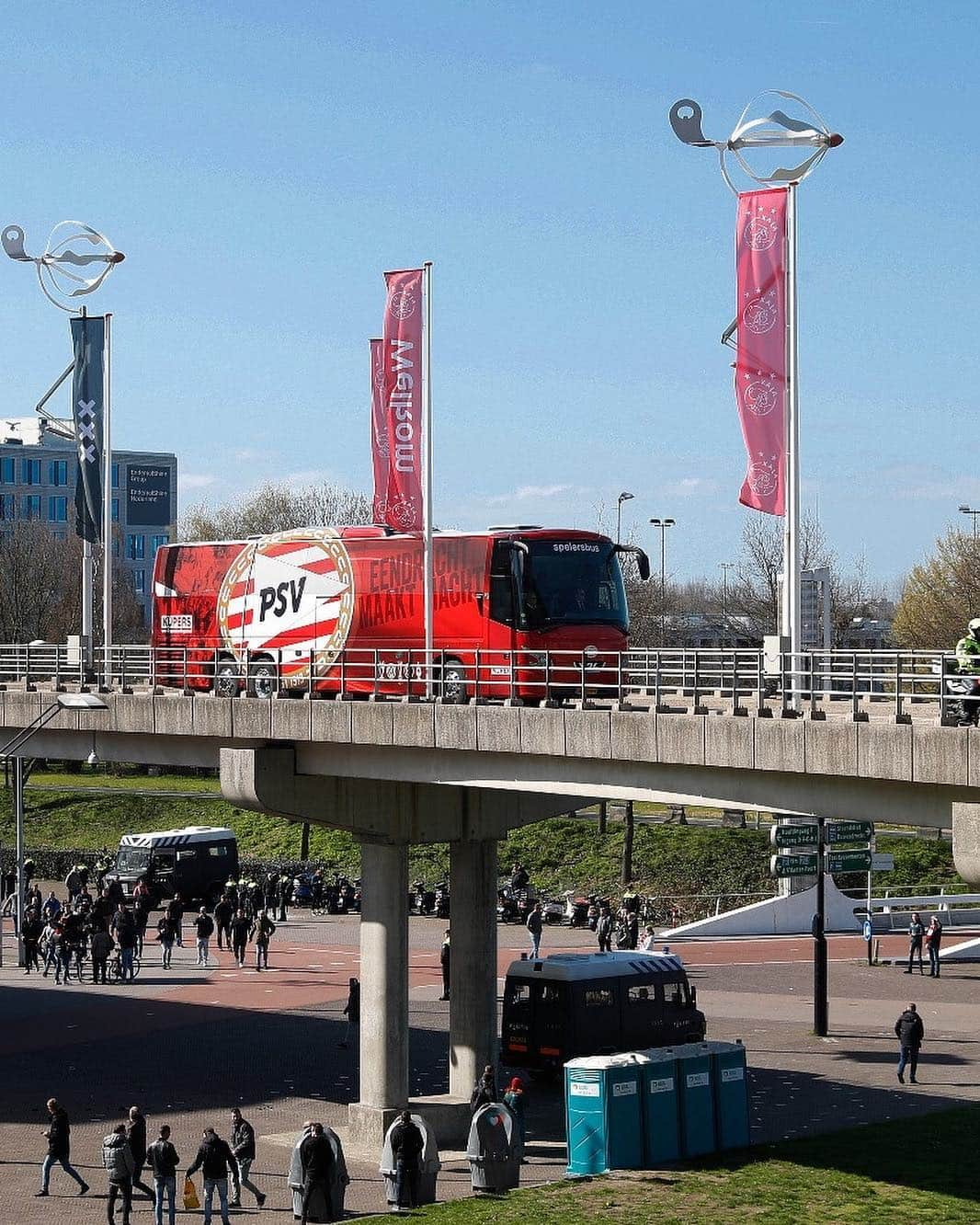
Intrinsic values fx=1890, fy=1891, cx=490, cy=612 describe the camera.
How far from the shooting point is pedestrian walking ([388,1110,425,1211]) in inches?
978

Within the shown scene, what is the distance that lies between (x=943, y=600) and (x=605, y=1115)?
160 ft

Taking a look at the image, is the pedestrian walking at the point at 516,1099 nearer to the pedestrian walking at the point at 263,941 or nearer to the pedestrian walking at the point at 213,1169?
the pedestrian walking at the point at 213,1169

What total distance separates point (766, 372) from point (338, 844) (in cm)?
4087

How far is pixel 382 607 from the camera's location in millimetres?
37594

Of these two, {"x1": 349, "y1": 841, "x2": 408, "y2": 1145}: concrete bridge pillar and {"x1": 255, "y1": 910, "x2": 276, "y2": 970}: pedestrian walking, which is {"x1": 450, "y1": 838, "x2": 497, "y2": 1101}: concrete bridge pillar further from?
{"x1": 255, "y1": 910, "x2": 276, "y2": 970}: pedestrian walking

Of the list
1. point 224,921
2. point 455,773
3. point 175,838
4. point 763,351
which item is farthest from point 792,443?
point 175,838

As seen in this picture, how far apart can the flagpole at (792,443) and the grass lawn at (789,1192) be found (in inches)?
258

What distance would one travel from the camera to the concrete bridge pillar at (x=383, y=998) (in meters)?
29.3

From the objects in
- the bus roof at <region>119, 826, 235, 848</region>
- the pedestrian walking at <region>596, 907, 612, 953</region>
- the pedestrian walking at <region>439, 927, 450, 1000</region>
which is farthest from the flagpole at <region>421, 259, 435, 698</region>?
the bus roof at <region>119, 826, 235, 848</region>

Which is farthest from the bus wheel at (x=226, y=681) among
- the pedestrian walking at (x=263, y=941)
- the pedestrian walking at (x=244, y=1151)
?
the pedestrian walking at (x=263, y=941)

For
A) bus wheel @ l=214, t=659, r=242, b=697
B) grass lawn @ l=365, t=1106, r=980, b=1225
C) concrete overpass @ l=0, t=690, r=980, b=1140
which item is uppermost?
bus wheel @ l=214, t=659, r=242, b=697

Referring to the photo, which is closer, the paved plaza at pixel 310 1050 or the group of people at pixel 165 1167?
the group of people at pixel 165 1167

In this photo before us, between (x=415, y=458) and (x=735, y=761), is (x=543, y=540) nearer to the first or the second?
(x=415, y=458)

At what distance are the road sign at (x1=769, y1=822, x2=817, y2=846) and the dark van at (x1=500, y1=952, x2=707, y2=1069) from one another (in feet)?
10.3
